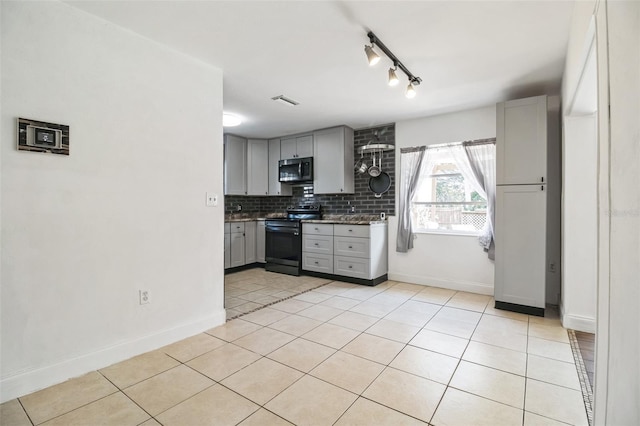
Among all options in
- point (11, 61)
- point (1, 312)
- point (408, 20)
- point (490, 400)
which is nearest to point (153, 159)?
point (11, 61)

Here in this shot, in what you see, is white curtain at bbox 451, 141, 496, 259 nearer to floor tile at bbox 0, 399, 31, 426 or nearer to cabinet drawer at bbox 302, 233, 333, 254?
cabinet drawer at bbox 302, 233, 333, 254

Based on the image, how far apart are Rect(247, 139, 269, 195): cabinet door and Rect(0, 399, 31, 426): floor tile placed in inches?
164

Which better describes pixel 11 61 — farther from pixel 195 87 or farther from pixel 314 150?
pixel 314 150

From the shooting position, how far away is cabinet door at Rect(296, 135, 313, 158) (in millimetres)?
5211

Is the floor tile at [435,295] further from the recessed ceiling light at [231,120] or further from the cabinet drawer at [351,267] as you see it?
the recessed ceiling light at [231,120]

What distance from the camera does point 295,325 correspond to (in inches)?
113

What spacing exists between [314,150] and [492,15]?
11.0 ft

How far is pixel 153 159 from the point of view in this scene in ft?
7.86

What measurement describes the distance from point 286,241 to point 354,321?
2.36 metres

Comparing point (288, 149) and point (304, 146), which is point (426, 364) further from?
point (288, 149)

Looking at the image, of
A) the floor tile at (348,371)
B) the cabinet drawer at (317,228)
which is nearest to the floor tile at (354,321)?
the floor tile at (348,371)

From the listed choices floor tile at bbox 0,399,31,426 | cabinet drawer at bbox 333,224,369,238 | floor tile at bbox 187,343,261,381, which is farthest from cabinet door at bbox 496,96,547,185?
floor tile at bbox 0,399,31,426

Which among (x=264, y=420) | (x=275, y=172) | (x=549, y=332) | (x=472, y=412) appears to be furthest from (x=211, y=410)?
(x=275, y=172)

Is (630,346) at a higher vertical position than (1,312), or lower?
higher
